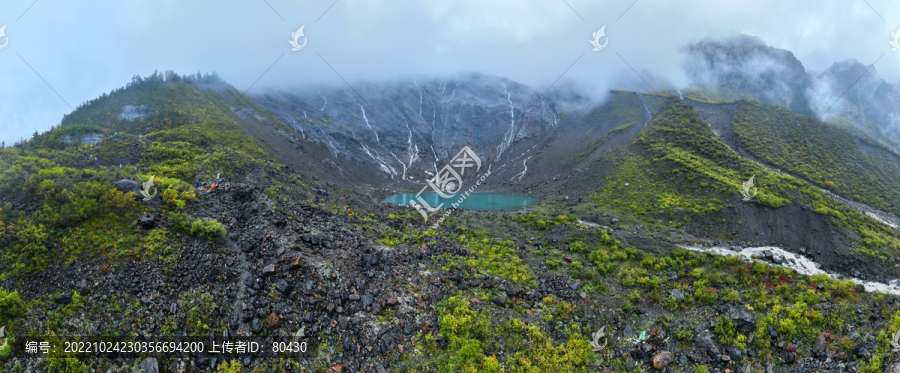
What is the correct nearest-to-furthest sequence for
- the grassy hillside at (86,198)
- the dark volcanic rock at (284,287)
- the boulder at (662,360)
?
1. the grassy hillside at (86,198)
2. the boulder at (662,360)
3. the dark volcanic rock at (284,287)

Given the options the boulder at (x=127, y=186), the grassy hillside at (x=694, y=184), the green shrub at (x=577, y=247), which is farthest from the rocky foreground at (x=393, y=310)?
the grassy hillside at (x=694, y=184)

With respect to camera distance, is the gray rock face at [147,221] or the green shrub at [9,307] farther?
the gray rock face at [147,221]

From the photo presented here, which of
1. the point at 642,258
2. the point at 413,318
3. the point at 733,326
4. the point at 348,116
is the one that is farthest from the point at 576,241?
the point at 348,116

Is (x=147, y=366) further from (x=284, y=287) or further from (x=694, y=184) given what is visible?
(x=694, y=184)

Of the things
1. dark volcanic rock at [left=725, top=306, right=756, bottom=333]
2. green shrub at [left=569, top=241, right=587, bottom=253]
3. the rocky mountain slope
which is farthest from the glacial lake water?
dark volcanic rock at [left=725, top=306, right=756, bottom=333]

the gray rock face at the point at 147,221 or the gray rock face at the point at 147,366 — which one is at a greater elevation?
the gray rock face at the point at 147,221

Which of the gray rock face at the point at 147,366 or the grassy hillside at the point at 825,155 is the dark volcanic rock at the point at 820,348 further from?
the grassy hillside at the point at 825,155

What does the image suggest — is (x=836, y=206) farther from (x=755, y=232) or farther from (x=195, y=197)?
(x=195, y=197)
